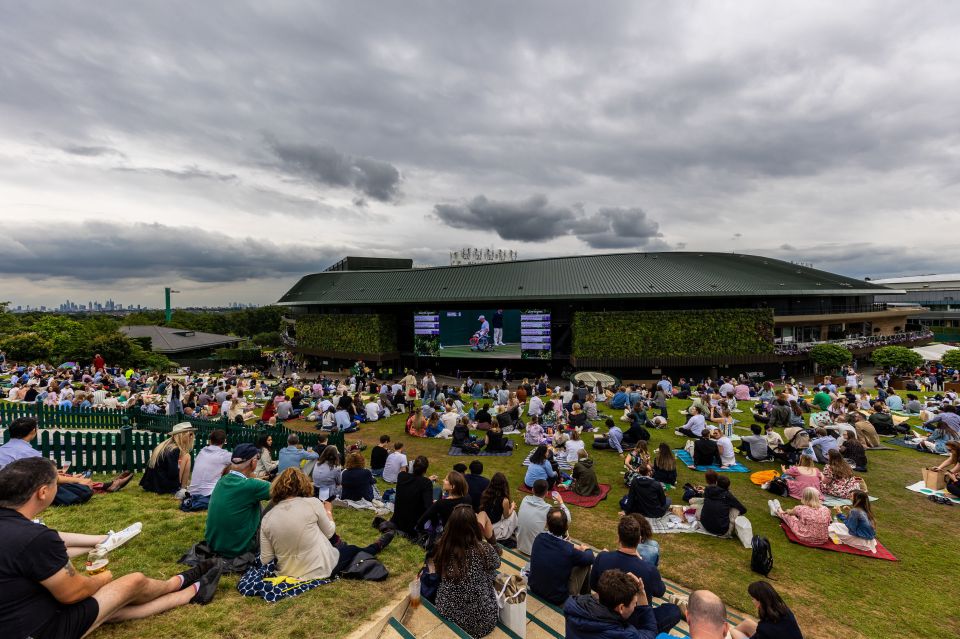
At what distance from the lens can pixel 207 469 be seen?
8.17 metres

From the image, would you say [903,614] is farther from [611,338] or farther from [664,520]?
[611,338]

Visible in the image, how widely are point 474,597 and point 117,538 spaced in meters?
5.38

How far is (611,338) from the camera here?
124ft

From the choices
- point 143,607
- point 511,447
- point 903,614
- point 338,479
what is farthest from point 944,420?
point 143,607

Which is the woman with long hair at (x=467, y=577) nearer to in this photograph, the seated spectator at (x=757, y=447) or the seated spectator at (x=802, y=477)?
the seated spectator at (x=802, y=477)

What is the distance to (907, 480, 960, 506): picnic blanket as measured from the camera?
Result: 10.3 m

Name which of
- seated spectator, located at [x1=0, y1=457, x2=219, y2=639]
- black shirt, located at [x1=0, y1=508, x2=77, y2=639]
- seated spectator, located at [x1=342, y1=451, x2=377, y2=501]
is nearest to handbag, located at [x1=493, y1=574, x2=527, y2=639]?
seated spectator, located at [x1=0, y1=457, x2=219, y2=639]

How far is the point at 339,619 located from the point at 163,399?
73.4ft

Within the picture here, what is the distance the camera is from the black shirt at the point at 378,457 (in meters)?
11.8

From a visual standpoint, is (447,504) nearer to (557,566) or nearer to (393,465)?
(557,566)

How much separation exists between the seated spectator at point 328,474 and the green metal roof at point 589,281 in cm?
3028

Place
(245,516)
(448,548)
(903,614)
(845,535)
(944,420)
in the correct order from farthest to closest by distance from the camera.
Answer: (944,420) < (845,535) < (903,614) < (245,516) < (448,548)

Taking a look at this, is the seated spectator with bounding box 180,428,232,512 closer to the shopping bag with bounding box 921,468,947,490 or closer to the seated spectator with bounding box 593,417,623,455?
the seated spectator with bounding box 593,417,623,455

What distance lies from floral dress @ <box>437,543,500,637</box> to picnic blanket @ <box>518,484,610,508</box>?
606 centimetres
